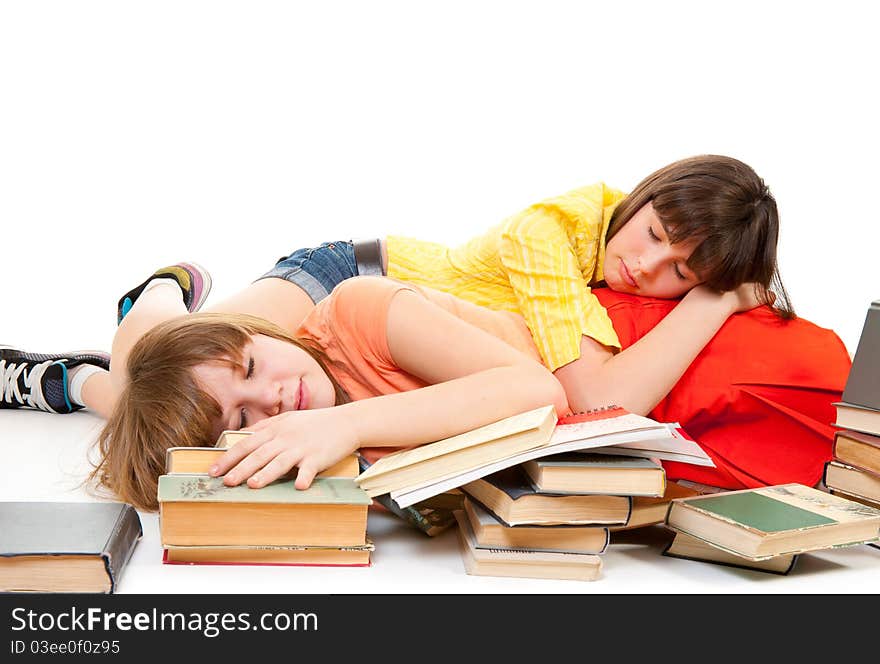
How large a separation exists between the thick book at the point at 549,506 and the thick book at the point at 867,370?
0.51 metres

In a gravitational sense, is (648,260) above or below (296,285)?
above

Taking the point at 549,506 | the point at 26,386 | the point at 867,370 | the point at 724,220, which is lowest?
the point at 26,386

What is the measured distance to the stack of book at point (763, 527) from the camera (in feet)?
4.32

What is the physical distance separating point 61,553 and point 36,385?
4.57 ft

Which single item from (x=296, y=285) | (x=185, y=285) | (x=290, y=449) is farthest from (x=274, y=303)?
(x=290, y=449)

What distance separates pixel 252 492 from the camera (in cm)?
132

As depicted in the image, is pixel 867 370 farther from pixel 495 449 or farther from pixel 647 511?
pixel 495 449

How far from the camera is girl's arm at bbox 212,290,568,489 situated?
140cm

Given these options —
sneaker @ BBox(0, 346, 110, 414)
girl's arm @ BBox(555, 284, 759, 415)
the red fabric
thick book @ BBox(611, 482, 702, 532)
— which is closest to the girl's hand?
thick book @ BBox(611, 482, 702, 532)

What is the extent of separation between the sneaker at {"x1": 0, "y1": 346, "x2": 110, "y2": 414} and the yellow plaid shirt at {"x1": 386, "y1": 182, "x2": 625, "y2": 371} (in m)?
0.92
